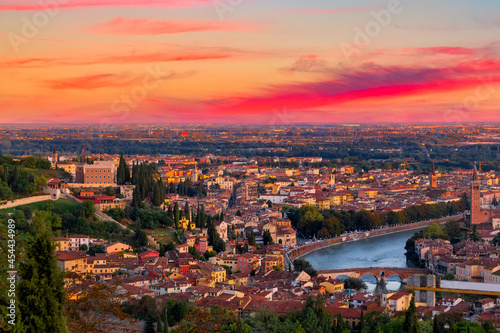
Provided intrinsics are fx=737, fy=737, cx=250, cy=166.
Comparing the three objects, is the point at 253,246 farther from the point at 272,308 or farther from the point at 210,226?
the point at 272,308

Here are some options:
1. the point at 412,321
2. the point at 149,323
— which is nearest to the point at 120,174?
the point at 149,323

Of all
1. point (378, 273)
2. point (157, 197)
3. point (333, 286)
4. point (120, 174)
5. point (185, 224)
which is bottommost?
point (378, 273)

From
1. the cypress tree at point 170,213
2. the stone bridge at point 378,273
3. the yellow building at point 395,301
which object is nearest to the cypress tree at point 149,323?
the yellow building at point 395,301

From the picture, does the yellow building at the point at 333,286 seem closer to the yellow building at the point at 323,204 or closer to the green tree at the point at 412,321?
the green tree at the point at 412,321

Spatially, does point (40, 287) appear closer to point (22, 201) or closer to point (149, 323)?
point (149, 323)

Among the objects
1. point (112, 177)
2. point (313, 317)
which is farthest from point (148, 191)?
point (313, 317)

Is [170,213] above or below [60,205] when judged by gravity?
below

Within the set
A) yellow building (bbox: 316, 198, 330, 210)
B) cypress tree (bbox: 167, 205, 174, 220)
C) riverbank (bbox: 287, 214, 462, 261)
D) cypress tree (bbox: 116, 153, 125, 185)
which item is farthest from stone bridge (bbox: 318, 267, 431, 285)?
yellow building (bbox: 316, 198, 330, 210)
